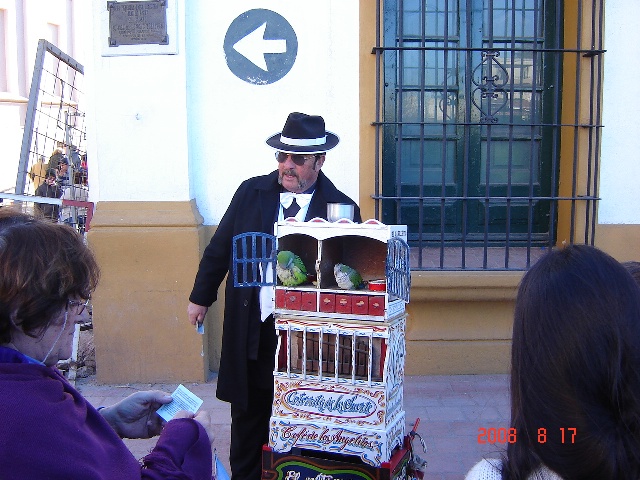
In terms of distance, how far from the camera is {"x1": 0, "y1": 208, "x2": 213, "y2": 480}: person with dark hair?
1322 millimetres

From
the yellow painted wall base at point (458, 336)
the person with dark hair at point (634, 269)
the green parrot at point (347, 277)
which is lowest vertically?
the yellow painted wall base at point (458, 336)

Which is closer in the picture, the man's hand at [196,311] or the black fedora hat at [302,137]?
the black fedora hat at [302,137]

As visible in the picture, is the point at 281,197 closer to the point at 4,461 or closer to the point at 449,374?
the point at 4,461

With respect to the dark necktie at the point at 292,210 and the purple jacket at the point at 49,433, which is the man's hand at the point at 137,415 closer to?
the purple jacket at the point at 49,433

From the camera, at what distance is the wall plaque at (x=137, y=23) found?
4.37 m

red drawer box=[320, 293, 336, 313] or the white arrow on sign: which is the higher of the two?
the white arrow on sign

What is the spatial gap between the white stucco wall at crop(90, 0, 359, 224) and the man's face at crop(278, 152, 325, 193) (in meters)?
1.57

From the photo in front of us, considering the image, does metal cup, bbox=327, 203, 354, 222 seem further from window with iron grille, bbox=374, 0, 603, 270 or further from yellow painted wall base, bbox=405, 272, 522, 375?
yellow painted wall base, bbox=405, 272, 522, 375

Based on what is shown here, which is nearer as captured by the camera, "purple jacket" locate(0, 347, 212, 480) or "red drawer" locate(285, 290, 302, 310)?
"purple jacket" locate(0, 347, 212, 480)

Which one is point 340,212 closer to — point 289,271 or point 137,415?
point 289,271

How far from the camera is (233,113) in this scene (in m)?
4.57

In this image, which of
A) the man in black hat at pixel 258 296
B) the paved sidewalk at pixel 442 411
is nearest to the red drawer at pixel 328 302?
the man in black hat at pixel 258 296

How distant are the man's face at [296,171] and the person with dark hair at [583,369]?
74.0 inches

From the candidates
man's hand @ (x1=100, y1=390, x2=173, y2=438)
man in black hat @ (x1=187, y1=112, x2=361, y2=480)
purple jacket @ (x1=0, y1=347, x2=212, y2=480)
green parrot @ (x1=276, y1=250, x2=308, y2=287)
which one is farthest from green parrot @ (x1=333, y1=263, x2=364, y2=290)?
purple jacket @ (x1=0, y1=347, x2=212, y2=480)
